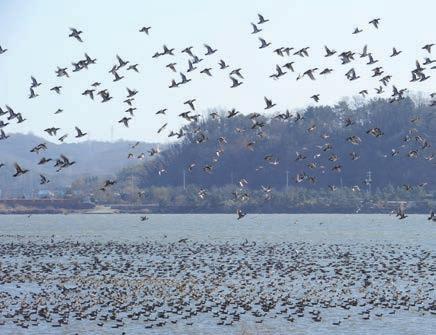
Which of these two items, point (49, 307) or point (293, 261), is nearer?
point (49, 307)

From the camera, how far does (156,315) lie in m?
48.7

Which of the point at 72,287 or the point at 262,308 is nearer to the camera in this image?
the point at 262,308

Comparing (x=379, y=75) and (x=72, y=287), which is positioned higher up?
(x=379, y=75)

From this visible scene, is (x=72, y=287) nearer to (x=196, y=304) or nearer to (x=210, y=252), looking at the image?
(x=196, y=304)

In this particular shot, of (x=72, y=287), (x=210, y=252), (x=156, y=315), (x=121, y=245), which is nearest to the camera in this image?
(x=156, y=315)

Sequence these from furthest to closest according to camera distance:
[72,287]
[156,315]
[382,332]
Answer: [72,287], [156,315], [382,332]

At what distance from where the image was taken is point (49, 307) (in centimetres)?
5119

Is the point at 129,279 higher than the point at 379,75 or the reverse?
the reverse

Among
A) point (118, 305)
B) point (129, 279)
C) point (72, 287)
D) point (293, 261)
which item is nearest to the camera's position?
point (118, 305)

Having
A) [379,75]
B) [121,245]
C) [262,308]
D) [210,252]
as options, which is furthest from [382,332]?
[121,245]

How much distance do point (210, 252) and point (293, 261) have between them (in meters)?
12.6

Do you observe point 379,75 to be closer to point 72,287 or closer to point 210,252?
point 72,287

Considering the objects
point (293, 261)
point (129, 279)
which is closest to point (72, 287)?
point (129, 279)

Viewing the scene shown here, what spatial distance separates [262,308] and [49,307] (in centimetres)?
949
